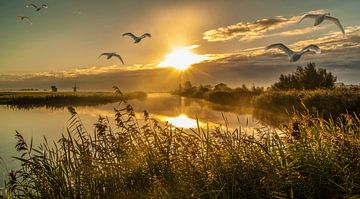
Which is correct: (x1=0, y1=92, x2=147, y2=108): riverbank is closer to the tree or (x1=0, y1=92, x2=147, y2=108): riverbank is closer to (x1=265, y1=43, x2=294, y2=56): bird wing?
the tree

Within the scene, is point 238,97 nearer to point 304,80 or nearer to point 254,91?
point 254,91

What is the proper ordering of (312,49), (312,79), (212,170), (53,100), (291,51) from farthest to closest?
(53,100), (312,79), (291,51), (312,49), (212,170)

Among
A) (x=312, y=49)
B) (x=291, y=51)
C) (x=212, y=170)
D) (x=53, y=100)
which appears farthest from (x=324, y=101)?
(x=53, y=100)

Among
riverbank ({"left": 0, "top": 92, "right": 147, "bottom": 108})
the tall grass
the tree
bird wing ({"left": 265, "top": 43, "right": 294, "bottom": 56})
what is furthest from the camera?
riverbank ({"left": 0, "top": 92, "right": 147, "bottom": 108})

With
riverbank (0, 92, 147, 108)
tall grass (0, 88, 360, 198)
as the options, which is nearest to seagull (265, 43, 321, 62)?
tall grass (0, 88, 360, 198)

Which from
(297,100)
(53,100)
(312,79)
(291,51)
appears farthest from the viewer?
(53,100)

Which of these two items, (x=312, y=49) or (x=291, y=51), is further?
(x=291, y=51)

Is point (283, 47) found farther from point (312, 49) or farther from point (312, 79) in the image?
point (312, 79)

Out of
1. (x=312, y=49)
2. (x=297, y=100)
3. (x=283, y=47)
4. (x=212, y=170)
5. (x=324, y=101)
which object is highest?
(x=283, y=47)

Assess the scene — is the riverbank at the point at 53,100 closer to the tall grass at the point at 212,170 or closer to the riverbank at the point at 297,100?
the riverbank at the point at 297,100

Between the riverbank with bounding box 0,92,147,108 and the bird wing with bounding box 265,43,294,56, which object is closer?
the bird wing with bounding box 265,43,294,56

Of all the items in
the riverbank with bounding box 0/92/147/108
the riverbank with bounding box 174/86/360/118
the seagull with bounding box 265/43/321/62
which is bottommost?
the riverbank with bounding box 0/92/147/108

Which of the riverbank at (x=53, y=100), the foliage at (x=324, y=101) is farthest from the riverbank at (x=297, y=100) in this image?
the riverbank at (x=53, y=100)

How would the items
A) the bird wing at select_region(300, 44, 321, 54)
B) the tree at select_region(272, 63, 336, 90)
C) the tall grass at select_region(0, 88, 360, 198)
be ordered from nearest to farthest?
1. the tall grass at select_region(0, 88, 360, 198)
2. the bird wing at select_region(300, 44, 321, 54)
3. the tree at select_region(272, 63, 336, 90)
